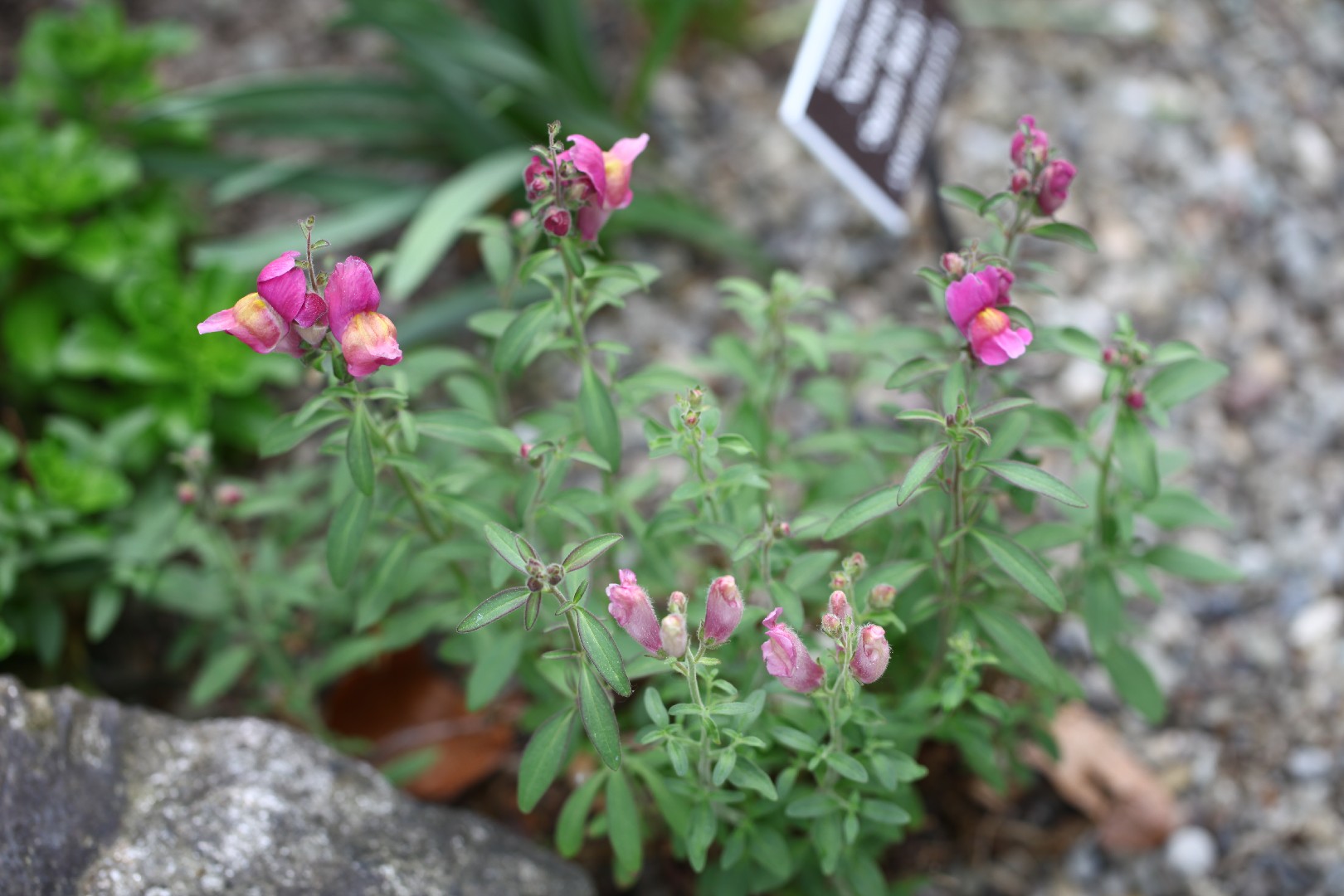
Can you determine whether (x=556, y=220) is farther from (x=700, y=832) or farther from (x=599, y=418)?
(x=700, y=832)

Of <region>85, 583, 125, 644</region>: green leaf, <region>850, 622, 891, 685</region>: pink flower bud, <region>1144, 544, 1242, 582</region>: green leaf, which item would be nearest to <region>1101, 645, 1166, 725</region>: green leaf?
<region>1144, 544, 1242, 582</region>: green leaf

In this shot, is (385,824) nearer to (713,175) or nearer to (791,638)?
(791,638)

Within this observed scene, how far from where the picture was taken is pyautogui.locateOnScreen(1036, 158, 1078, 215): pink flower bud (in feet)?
4.74

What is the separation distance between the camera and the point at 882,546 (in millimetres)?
1910

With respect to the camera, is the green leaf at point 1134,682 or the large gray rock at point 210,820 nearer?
the large gray rock at point 210,820

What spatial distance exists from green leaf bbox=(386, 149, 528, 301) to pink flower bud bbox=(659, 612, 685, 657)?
49.7 inches

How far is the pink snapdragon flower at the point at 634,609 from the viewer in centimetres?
127

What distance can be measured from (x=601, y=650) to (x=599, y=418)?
39cm

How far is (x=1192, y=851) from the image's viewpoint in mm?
2141

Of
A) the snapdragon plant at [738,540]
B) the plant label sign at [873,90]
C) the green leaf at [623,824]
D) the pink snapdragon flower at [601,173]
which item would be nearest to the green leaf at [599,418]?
the snapdragon plant at [738,540]

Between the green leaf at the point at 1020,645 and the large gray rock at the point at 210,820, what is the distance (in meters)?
0.70

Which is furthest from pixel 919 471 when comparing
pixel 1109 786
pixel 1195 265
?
pixel 1195 265

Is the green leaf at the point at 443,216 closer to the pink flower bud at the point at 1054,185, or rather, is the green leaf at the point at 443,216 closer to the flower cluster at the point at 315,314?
the flower cluster at the point at 315,314

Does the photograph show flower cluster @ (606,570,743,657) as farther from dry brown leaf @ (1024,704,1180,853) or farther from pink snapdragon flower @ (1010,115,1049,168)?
dry brown leaf @ (1024,704,1180,853)
